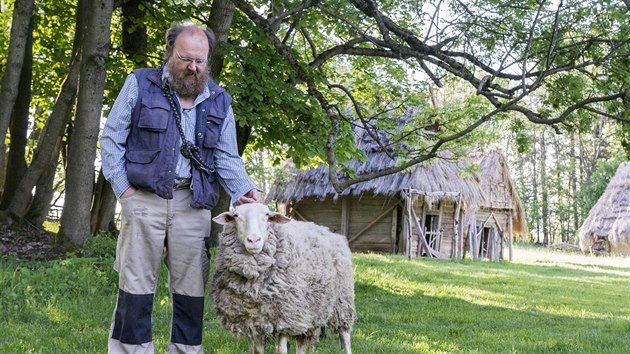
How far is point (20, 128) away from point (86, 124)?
187 inches

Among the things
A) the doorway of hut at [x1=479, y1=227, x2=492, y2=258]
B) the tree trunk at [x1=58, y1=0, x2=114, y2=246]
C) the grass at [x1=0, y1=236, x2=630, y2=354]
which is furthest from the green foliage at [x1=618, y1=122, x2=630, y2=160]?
the doorway of hut at [x1=479, y1=227, x2=492, y2=258]

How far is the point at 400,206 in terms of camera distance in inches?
981

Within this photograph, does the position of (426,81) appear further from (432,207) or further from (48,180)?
(432,207)

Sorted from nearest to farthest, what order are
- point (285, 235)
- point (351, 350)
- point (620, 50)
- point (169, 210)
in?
1. point (169, 210)
2. point (285, 235)
3. point (351, 350)
4. point (620, 50)

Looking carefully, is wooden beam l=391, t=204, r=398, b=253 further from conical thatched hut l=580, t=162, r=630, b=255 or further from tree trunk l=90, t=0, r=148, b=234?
conical thatched hut l=580, t=162, r=630, b=255

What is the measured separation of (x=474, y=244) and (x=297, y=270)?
20.4 meters

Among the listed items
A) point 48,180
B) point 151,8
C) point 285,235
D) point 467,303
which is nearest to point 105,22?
point 151,8

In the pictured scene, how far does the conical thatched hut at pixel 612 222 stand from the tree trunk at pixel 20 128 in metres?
27.7

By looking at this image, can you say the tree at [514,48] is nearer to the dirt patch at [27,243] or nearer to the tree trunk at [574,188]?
the dirt patch at [27,243]

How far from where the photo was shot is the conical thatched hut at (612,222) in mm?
32500

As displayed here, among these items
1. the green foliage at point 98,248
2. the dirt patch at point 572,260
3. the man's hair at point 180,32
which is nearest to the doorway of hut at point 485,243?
the dirt patch at point 572,260

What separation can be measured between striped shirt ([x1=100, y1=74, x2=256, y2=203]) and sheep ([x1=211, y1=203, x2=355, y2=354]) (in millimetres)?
246

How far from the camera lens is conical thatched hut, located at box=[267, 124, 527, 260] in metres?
23.5

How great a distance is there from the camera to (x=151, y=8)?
12.5m
